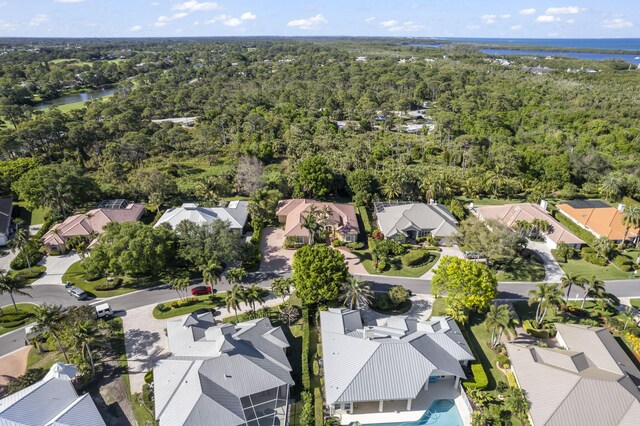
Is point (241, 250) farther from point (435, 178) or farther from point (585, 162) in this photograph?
point (585, 162)

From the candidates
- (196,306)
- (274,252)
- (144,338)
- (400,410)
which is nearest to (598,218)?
(400,410)

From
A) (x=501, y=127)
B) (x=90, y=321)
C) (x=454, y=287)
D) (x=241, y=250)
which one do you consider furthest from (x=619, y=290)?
(x=501, y=127)

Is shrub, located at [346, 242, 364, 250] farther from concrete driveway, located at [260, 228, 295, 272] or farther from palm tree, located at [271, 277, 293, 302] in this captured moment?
palm tree, located at [271, 277, 293, 302]

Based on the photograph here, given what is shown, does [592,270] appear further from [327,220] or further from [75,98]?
[75,98]

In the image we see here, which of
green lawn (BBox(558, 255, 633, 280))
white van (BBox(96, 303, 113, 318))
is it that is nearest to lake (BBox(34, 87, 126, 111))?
white van (BBox(96, 303, 113, 318))

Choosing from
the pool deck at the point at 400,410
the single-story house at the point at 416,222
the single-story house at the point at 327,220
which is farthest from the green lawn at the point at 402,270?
the pool deck at the point at 400,410

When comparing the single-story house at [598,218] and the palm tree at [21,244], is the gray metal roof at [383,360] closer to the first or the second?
the single-story house at [598,218]
